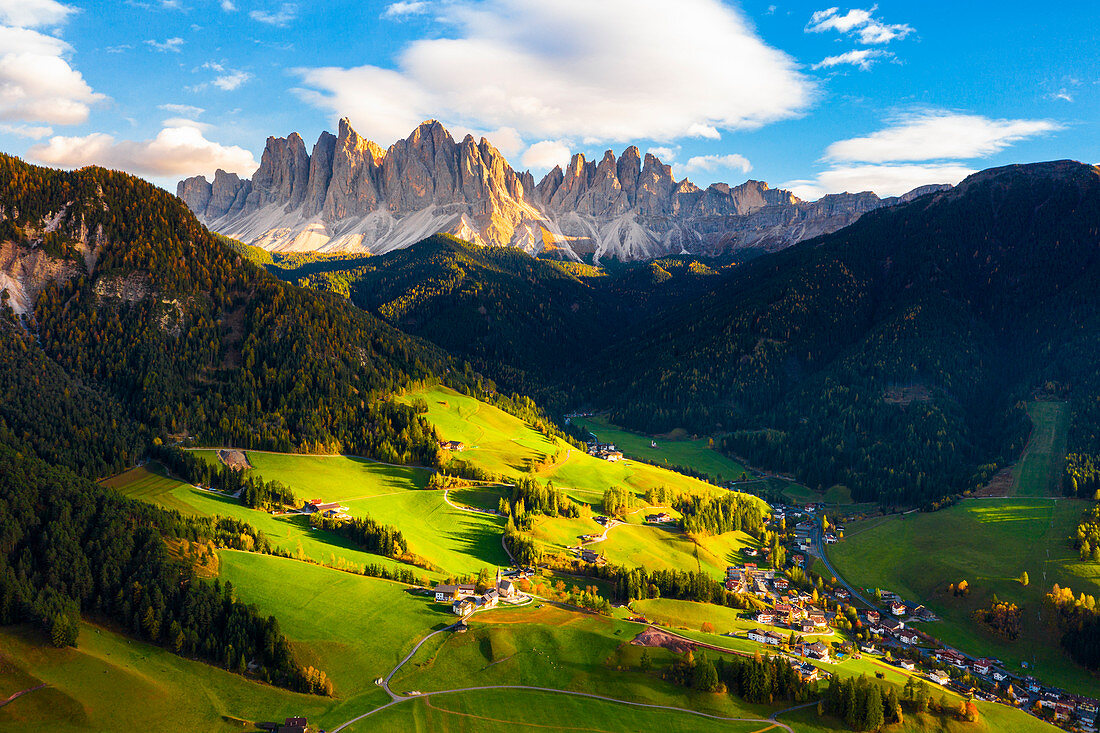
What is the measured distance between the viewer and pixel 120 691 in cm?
6744

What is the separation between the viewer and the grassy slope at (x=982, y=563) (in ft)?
360

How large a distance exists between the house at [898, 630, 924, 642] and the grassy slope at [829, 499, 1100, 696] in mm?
5584

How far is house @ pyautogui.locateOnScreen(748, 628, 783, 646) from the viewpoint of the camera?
94.2m

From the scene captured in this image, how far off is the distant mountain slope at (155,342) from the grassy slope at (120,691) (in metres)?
63.7

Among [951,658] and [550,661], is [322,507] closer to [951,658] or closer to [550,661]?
[550,661]

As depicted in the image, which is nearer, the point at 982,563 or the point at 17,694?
the point at 17,694

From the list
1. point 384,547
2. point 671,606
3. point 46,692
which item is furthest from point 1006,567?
point 46,692

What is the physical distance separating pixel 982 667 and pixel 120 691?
4373 inches

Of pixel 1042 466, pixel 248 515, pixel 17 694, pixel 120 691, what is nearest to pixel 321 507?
A: pixel 248 515

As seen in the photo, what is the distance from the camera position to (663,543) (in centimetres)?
13662

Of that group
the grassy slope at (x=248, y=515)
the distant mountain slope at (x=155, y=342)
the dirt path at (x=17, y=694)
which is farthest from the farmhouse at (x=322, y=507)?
the dirt path at (x=17, y=694)

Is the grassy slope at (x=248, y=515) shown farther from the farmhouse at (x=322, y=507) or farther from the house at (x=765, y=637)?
the house at (x=765, y=637)

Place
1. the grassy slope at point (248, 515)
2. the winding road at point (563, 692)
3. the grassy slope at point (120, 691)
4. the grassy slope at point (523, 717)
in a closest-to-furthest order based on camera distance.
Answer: the grassy slope at point (120, 691)
the grassy slope at point (523, 717)
the winding road at point (563, 692)
the grassy slope at point (248, 515)

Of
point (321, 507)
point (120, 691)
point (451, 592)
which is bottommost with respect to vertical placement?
point (120, 691)
